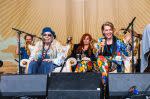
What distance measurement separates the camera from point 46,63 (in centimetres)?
552

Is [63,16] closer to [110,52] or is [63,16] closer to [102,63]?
[110,52]

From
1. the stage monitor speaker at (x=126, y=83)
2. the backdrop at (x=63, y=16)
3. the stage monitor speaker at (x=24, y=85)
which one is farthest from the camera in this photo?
the backdrop at (x=63, y=16)

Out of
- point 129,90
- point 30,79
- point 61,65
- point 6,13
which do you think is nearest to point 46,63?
point 61,65

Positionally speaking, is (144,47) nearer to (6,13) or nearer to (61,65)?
(61,65)

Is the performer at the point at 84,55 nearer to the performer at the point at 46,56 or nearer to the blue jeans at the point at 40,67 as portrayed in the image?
the performer at the point at 46,56

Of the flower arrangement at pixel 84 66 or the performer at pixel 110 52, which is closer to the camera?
the performer at pixel 110 52

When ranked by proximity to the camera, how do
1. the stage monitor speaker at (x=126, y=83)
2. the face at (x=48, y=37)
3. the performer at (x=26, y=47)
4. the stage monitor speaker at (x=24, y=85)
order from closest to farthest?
1. the stage monitor speaker at (x=126, y=83)
2. the stage monitor speaker at (x=24, y=85)
3. the face at (x=48, y=37)
4. the performer at (x=26, y=47)

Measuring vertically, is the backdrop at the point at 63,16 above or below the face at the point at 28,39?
above

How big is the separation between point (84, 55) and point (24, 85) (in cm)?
244

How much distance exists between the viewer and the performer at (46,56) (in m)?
5.52

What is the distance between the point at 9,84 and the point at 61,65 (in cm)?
185

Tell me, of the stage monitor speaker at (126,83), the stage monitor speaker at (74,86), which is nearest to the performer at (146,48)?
the stage monitor speaker at (126,83)

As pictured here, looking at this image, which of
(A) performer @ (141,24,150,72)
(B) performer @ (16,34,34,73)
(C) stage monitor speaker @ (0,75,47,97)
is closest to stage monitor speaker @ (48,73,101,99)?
(C) stage monitor speaker @ (0,75,47,97)

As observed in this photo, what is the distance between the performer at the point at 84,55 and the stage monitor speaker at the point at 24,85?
1836 mm
